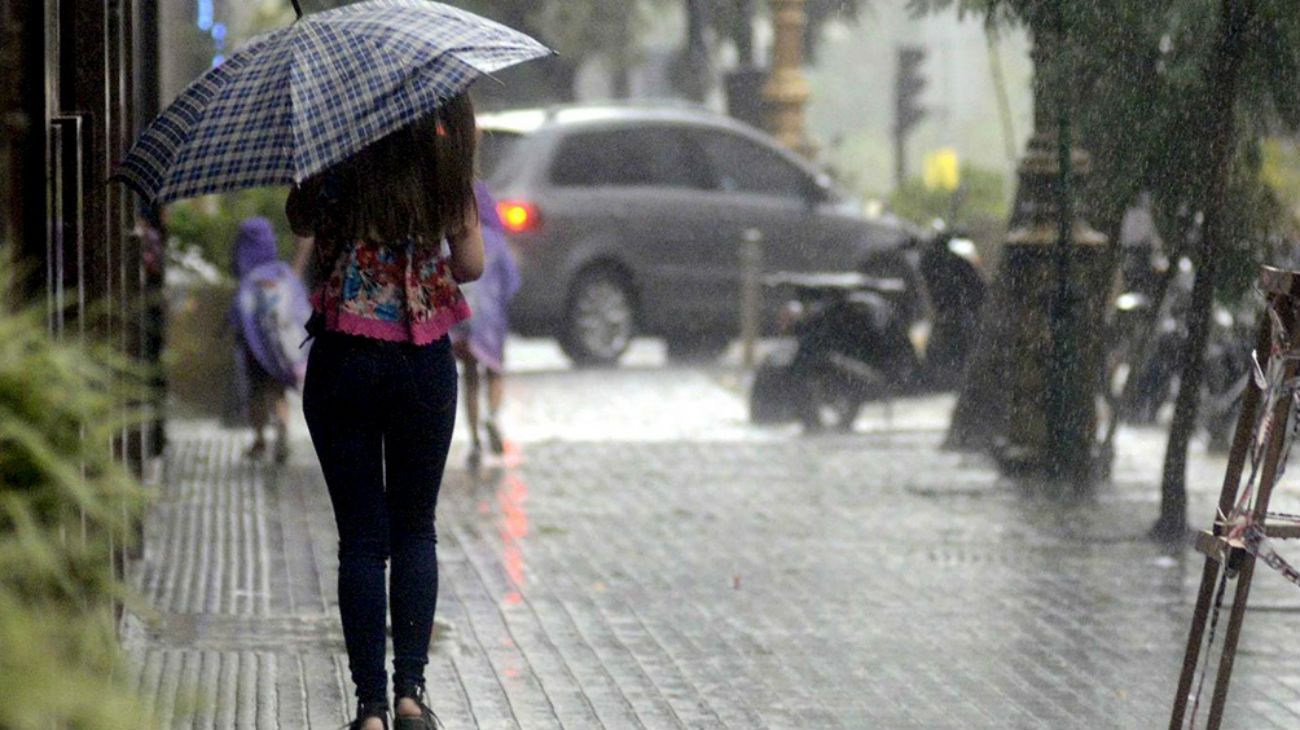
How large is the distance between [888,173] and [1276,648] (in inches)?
2531

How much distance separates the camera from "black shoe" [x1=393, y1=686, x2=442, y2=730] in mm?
5328

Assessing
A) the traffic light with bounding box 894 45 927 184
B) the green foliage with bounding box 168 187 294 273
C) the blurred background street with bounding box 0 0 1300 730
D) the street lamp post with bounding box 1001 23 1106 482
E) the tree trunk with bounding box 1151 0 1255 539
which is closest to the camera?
the blurred background street with bounding box 0 0 1300 730

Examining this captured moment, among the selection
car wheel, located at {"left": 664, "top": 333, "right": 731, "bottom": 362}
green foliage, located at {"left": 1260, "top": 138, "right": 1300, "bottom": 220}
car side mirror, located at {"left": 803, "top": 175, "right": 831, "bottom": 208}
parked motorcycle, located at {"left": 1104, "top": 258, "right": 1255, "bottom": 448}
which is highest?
green foliage, located at {"left": 1260, "top": 138, "right": 1300, "bottom": 220}

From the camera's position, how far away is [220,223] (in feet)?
48.3

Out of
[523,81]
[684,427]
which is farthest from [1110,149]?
[523,81]

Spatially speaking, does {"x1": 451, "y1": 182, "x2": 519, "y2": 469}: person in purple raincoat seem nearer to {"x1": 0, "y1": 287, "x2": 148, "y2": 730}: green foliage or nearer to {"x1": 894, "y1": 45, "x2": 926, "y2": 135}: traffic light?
{"x1": 0, "y1": 287, "x2": 148, "y2": 730}: green foliage

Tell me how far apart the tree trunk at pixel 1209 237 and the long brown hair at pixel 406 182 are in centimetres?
455

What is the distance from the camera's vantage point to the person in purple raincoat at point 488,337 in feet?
39.6

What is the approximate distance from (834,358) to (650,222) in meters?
5.37

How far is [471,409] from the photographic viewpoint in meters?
12.2

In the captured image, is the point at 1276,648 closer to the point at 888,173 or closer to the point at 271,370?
the point at 271,370

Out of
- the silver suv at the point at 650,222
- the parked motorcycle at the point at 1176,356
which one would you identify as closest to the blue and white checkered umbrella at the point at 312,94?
the parked motorcycle at the point at 1176,356

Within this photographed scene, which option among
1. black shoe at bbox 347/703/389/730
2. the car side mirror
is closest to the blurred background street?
black shoe at bbox 347/703/389/730

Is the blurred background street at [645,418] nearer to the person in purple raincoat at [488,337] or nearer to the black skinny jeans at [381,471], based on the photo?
the person in purple raincoat at [488,337]
